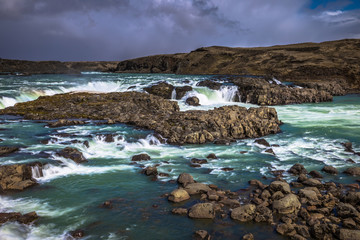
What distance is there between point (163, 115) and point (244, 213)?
54.0 feet

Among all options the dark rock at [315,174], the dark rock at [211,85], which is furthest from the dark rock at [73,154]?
the dark rock at [211,85]

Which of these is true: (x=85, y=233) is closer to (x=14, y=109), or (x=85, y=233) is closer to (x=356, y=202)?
(x=356, y=202)

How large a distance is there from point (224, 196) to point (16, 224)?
756 cm

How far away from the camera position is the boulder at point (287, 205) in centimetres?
982

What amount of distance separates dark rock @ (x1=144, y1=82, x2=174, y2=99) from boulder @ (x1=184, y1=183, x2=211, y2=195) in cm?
3412

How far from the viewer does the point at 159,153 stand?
17625 millimetres

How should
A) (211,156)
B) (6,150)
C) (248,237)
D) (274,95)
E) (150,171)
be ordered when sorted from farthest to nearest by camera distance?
(274,95) < (211,156) < (6,150) < (150,171) < (248,237)

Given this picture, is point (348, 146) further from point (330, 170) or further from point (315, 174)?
point (315, 174)

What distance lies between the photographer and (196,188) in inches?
463

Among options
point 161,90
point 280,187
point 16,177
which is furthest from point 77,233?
point 161,90

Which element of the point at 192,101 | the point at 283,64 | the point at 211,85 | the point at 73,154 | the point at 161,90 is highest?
the point at 283,64

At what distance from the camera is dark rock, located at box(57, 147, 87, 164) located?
15352mm

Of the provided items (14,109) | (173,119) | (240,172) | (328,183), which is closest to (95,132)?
(173,119)

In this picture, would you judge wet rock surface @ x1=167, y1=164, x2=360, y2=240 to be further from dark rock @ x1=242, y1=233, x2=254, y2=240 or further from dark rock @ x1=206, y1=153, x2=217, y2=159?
dark rock @ x1=206, y1=153, x2=217, y2=159
